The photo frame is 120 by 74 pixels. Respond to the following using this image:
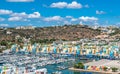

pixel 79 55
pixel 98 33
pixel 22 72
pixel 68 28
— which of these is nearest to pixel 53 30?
pixel 68 28

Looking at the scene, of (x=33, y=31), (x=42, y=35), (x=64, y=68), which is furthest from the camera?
(x=33, y=31)

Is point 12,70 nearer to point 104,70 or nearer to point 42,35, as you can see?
point 104,70

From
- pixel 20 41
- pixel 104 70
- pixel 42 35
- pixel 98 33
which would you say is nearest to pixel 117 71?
pixel 104 70

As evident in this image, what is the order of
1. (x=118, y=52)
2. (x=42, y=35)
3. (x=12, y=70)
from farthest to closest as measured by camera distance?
(x=42, y=35)
(x=118, y=52)
(x=12, y=70)

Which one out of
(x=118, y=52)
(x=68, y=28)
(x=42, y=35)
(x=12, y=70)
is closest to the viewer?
(x=12, y=70)

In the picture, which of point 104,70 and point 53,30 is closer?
point 104,70

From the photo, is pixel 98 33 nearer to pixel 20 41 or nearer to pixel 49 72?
pixel 20 41

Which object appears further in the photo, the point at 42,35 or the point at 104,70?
the point at 42,35

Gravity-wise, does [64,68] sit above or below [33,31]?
below

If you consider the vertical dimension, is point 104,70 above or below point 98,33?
below
